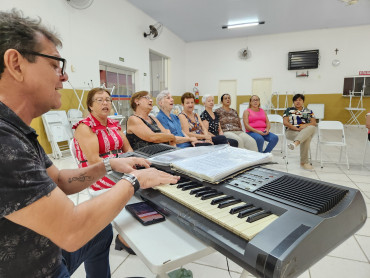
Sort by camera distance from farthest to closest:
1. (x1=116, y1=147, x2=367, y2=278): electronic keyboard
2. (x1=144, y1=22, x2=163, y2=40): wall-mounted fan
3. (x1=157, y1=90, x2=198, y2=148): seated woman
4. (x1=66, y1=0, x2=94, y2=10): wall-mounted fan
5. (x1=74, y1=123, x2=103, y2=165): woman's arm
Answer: (x1=144, y1=22, x2=163, y2=40): wall-mounted fan
(x1=66, y1=0, x2=94, y2=10): wall-mounted fan
(x1=157, y1=90, x2=198, y2=148): seated woman
(x1=74, y1=123, x2=103, y2=165): woman's arm
(x1=116, y1=147, x2=367, y2=278): electronic keyboard

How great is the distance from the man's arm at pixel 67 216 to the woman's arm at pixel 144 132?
1592 millimetres

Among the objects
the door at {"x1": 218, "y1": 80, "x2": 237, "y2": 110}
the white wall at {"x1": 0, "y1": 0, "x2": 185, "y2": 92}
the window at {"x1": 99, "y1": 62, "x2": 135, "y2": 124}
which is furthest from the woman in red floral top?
the door at {"x1": 218, "y1": 80, "x2": 237, "y2": 110}

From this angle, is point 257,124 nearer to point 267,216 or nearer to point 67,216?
point 267,216

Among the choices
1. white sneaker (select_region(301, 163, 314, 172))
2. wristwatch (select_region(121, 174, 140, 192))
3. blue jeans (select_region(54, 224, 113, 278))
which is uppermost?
wristwatch (select_region(121, 174, 140, 192))

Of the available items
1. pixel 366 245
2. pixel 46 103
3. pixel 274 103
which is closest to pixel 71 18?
pixel 46 103

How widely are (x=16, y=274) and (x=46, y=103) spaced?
1.66 ft

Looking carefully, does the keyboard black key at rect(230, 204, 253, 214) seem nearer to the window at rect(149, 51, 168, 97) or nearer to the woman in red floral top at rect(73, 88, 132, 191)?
the woman in red floral top at rect(73, 88, 132, 191)

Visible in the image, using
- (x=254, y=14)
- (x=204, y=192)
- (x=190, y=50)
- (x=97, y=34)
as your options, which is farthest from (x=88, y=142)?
(x=190, y=50)

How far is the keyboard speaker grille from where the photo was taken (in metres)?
0.65

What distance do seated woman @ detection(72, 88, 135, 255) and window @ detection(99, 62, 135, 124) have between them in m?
4.08

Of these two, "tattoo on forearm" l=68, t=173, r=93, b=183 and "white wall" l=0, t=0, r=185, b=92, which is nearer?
"tattoo on forearm" l=68, t=173, r=93, b=183

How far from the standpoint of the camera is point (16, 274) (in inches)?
26.5

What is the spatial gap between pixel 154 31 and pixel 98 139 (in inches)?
264

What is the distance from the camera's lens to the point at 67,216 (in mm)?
595
